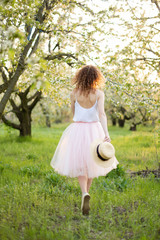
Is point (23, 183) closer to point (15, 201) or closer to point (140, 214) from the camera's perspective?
point (15, 201)

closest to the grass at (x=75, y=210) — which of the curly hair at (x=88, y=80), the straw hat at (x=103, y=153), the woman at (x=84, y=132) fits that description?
the woman at (x=84, y=132)

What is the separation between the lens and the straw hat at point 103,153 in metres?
3.83

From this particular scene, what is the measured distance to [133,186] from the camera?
5344mm

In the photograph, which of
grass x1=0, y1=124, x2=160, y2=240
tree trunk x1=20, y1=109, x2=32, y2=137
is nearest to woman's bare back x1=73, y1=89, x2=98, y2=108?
grass x1=0, y1=124, x2=160, y2=240

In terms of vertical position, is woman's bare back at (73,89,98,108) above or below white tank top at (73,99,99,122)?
above

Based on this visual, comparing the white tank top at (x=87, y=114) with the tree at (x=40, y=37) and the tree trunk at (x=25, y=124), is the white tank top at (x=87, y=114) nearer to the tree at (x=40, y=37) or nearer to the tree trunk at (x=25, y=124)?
the tree at (x=40, y=37)

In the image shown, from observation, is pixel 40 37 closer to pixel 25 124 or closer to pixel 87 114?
pixel 87 114

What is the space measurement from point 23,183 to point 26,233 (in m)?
2.01

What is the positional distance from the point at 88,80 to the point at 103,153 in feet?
3.93

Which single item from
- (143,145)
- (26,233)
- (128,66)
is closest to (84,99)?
(26,233)

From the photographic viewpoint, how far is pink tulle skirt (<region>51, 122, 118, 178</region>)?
406 centimetres

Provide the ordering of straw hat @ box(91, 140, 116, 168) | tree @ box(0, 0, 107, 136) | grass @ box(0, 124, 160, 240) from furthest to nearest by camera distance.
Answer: tree @ box(0, 0, 107, 136) → straw hat @ box(91, 140, 116, 168) → grass @ box(0, 124, 160, 240)

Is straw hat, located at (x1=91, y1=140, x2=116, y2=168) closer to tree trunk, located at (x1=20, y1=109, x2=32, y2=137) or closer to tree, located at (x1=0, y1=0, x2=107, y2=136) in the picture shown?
tree, located at (x1=0, y1=0, x2=107, y2=136)

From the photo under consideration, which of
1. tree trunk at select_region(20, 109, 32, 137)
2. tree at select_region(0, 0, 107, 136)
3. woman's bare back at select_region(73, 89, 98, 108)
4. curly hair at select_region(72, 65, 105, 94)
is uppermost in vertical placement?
tree at select_region(0, 0, 107, 136)
